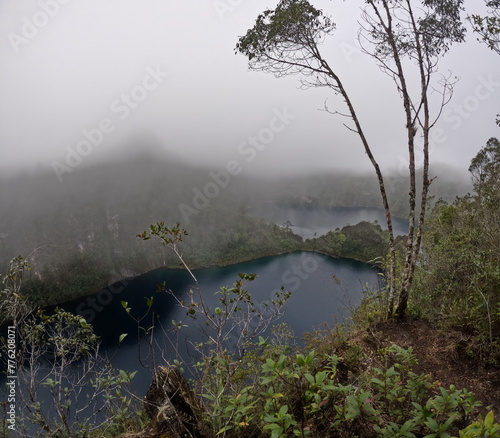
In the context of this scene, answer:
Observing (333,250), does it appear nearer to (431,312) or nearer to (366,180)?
(431,312)

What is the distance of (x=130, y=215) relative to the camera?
103 metres

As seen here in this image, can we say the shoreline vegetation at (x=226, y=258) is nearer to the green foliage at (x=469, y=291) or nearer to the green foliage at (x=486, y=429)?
the green foliage at (x=469, y=291)

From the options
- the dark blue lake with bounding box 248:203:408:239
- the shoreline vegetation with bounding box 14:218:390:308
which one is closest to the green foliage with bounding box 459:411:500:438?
the shoreline vegetation with bounding box 14:218:390:308

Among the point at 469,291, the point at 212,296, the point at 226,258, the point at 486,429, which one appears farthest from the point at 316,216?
the point at 486,429

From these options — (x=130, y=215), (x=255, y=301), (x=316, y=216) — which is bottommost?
(x=130, y=215)

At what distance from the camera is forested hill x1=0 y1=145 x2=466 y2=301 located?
74.4 m

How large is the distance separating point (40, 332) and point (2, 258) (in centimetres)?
7977

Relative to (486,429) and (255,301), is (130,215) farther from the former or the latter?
(486,429)

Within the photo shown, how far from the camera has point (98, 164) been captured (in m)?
132

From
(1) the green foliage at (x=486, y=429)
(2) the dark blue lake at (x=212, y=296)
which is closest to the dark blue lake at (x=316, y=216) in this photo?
(2) the dark blue lake at (x=212, y=296)

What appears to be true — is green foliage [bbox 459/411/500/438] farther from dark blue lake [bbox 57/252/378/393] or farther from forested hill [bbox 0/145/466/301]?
forested hill [bbox 0/145/466/301]

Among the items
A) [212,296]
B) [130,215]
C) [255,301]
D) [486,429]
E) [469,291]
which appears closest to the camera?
[486,429]

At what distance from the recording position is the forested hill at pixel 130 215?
7444 cm

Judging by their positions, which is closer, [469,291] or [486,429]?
[486,429]
